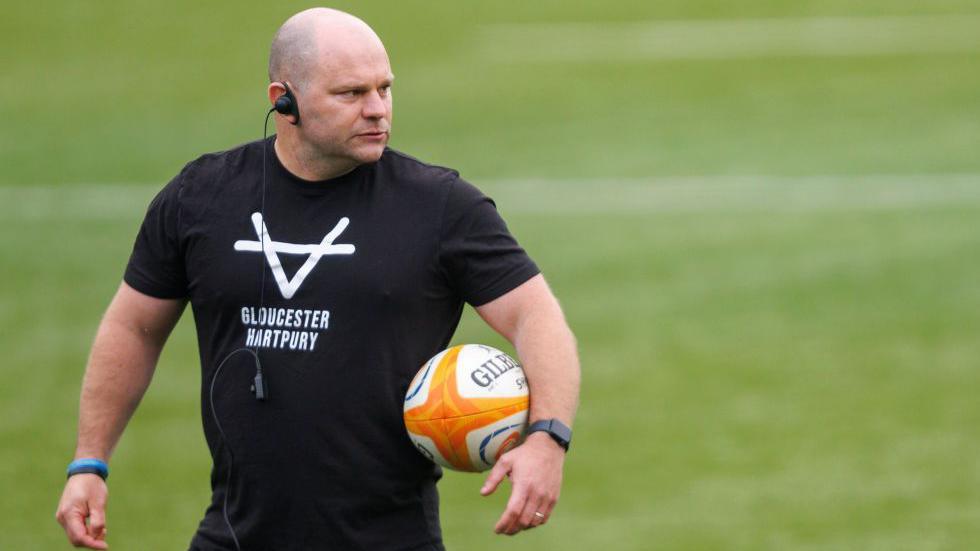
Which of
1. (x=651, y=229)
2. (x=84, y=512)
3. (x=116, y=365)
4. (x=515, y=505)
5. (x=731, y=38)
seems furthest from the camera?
(x=731, y=38)

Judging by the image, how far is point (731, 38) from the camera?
96.1 ft

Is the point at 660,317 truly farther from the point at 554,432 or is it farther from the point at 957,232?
the point at 554,432

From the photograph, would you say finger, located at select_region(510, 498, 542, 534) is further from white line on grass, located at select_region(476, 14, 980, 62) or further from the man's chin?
white line on grass, located at select_region(476, 14, 980, 62)

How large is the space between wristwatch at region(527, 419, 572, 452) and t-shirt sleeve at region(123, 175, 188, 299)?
1.39m

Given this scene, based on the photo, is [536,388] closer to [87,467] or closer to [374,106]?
[374,106]

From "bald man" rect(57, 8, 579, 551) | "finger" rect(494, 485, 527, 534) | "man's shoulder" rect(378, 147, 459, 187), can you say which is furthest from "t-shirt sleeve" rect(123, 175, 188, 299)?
"finger" rect(494, 485, 527, 534)

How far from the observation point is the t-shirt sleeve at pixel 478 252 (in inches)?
229

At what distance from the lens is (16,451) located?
12234 millimetres

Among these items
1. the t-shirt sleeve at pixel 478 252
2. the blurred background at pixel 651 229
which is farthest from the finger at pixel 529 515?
the blurred background at pixel 651 229

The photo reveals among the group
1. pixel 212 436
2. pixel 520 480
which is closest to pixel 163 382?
pixel 212 436

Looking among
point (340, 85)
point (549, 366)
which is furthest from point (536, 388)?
point (340, 85)

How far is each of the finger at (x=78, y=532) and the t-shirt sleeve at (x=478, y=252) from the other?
150 centimetres

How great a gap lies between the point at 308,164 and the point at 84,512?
4.65 ft

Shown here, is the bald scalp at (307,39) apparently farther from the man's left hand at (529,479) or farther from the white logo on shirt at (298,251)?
the man's left hand at (529,479)
